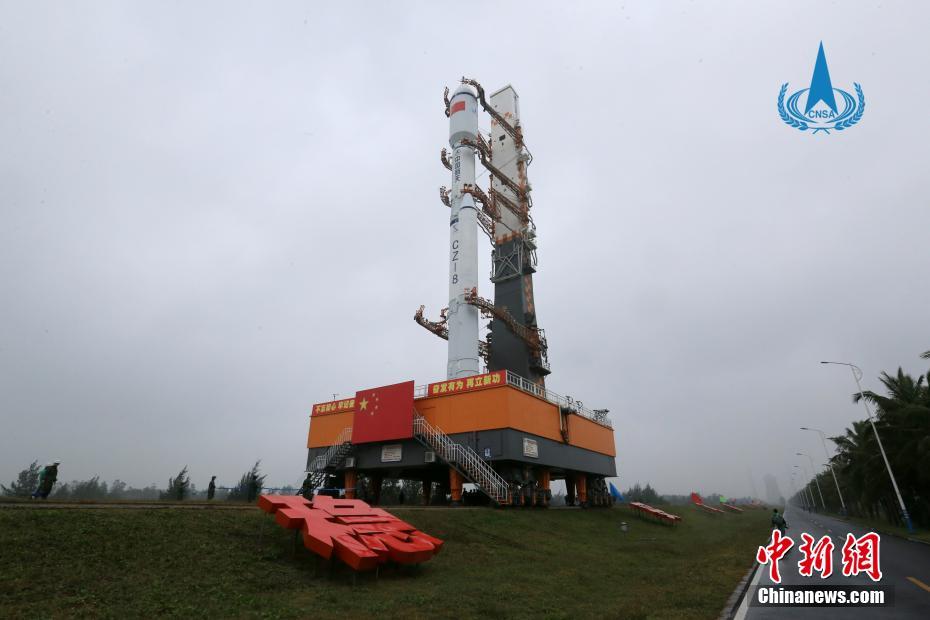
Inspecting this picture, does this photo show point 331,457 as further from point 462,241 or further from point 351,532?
point 351,532

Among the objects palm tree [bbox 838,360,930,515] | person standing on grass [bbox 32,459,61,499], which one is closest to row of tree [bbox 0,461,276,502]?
person standing on grass [bbox 32,459,61,499]

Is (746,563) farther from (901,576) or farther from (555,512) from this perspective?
(555,512)

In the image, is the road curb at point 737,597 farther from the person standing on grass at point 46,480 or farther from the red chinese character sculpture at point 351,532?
→ the person standing on grass at point 46,480

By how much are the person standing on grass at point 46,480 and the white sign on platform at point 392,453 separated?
61.1 ft

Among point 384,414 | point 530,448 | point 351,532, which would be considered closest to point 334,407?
point 384,414

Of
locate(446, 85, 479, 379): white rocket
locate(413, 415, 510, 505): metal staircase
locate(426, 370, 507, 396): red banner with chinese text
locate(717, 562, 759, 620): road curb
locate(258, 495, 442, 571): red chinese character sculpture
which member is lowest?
locate(717, 562, 759, 620): road curb

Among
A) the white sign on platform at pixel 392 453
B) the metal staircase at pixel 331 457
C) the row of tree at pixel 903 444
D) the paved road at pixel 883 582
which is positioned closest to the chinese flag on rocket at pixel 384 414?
the white sign on platform at pixel 392 453

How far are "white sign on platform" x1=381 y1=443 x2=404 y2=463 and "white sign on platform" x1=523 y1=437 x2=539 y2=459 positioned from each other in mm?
8503

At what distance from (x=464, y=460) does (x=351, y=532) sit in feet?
56.6

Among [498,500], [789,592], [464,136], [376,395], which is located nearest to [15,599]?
[789,592]

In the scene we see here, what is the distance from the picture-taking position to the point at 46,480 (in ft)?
57.2

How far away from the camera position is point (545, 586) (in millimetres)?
13016

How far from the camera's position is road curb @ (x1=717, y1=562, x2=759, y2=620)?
9289mm

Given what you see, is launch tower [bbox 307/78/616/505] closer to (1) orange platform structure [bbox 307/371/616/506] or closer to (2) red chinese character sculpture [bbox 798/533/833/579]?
(1) orange platform structure [bbox 307/371/616/506]
